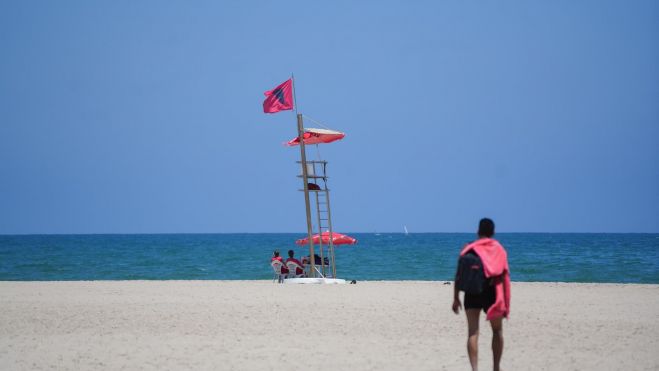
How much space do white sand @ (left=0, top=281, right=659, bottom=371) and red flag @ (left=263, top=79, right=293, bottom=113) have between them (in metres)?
5.63

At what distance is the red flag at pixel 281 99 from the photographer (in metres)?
19.2

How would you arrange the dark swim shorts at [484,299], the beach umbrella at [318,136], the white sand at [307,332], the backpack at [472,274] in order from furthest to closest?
the beach umbrella at [318,136] < the white sand at [307,332] < the dark swim shorts at [484,299] < the backpack at [472,274]

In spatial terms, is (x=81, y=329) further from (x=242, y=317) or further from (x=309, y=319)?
(x=309, y=319)

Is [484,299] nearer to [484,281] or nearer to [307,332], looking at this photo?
[484,281]

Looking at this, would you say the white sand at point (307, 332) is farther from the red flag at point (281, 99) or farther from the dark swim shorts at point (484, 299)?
the red flag at point (281, 99)

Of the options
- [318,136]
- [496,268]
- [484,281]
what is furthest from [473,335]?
[318,136]

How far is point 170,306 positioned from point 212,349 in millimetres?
4792

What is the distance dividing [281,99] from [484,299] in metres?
13.4

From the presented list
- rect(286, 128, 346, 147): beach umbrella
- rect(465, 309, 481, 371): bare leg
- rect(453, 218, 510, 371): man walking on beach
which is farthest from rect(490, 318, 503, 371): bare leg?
rect(286, 128, 346, 147): beach umbrella

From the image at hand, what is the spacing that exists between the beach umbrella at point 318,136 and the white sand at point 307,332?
457cm

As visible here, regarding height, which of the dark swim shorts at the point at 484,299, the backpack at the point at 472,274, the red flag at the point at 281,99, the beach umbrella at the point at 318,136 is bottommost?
the dark swim shorts at the point at 484,299

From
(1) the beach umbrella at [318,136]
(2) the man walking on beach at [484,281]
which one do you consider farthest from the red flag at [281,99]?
(2) the man walking on beach at [484,281]

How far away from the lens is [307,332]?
31.5 ft

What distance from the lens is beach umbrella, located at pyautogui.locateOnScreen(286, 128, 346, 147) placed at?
18578 millimetres
